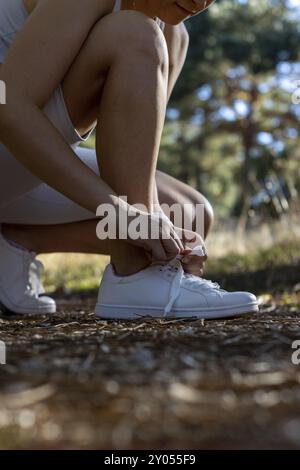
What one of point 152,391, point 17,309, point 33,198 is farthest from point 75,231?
point 152,391

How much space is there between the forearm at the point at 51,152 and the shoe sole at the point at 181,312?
0.24 metres

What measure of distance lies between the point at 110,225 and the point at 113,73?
31 centimetres

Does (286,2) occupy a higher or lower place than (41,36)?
higher

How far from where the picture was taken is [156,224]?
134 cm

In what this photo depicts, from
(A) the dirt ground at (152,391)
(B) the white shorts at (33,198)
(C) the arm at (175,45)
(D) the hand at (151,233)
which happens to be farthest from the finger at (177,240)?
(C) the arm at (175,45)

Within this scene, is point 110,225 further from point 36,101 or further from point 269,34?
point 269,34

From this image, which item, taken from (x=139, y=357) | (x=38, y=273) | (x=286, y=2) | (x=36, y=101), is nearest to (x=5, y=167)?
(x=36, y=101)

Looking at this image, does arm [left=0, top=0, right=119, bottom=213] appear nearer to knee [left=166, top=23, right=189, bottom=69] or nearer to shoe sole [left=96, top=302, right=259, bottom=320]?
shoe sole [left=96, top=302, right=259, bottom=320]

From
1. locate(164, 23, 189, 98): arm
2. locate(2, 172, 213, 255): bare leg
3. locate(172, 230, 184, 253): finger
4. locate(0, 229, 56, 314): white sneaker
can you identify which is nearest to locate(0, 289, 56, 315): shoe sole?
locate(0, 229, 56, 314): white sneaker

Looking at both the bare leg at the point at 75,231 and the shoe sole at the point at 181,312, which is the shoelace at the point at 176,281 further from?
the bare leg at the point at 75,231

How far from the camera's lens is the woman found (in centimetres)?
134

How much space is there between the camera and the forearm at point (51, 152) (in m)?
1.33

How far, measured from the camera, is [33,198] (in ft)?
5.76

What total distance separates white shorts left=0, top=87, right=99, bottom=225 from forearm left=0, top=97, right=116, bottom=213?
0.20 meters
